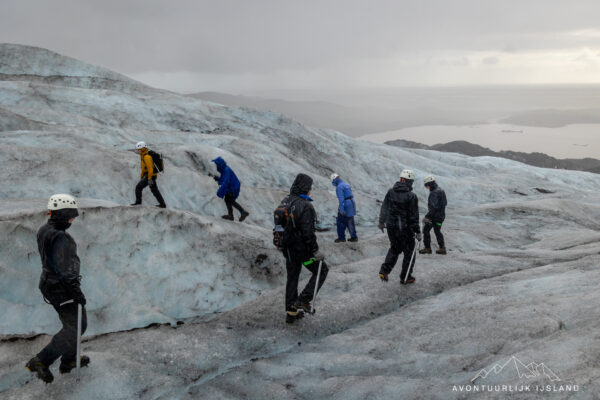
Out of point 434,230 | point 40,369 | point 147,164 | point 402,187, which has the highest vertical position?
point 147,164

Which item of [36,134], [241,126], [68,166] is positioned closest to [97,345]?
[68,166]

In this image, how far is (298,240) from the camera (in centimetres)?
859

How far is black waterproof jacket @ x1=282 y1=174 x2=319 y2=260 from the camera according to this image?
8445 mm

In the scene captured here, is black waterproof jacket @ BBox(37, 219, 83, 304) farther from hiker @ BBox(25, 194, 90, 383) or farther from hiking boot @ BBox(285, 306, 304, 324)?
hiking boot @ BBox(285, 306, 304, 324)

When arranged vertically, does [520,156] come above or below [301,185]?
below

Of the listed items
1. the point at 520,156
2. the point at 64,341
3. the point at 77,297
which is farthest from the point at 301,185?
the point at 520,156

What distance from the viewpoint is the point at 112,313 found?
9.20 m

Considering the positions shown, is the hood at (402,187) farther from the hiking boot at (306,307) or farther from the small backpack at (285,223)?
the hiking boot at (306,307)

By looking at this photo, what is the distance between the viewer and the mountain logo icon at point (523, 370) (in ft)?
17.6

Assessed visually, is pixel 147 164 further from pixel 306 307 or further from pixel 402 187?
pixel 402 187

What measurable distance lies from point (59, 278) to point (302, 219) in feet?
13.9

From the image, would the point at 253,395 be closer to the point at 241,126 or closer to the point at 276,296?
the point at 276,296

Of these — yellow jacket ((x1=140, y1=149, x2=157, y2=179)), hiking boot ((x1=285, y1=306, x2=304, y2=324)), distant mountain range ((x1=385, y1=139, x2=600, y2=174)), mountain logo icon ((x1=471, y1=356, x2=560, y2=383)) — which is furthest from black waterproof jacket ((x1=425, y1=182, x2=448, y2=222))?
distant mountain range ((x1=385, y1=139, x2=600, y2=174))

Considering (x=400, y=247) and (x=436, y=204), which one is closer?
(x=400, y=247)
